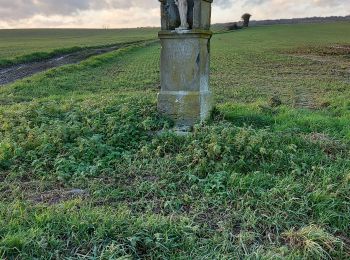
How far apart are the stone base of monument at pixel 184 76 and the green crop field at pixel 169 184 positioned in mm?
395

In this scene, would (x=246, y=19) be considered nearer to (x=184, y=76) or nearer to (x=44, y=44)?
(x=44, y=44)

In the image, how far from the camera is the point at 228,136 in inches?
230

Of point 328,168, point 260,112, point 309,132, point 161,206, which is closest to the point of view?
point 161,206

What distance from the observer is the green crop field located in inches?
Result: 136

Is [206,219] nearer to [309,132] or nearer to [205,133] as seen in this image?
[205,133]

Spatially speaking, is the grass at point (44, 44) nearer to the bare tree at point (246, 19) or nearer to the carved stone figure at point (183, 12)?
the carved stone figure at point (183, 12)

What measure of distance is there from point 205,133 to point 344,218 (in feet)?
8.66

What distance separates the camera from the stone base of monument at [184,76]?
7141mm

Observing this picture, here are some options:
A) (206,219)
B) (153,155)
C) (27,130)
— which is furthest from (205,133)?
(27,130)

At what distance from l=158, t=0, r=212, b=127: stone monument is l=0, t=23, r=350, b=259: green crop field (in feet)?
1.46

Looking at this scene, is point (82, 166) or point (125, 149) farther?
point (125, 149)

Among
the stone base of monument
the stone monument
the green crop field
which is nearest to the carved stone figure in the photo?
the stone monument

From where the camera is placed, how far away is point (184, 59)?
23.7ft

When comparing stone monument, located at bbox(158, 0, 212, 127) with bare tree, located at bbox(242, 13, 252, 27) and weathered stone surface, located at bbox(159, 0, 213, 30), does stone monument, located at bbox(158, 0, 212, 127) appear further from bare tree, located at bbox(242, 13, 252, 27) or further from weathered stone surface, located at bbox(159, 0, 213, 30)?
bare tree, located at bbox(242, 13, 252, 27)
